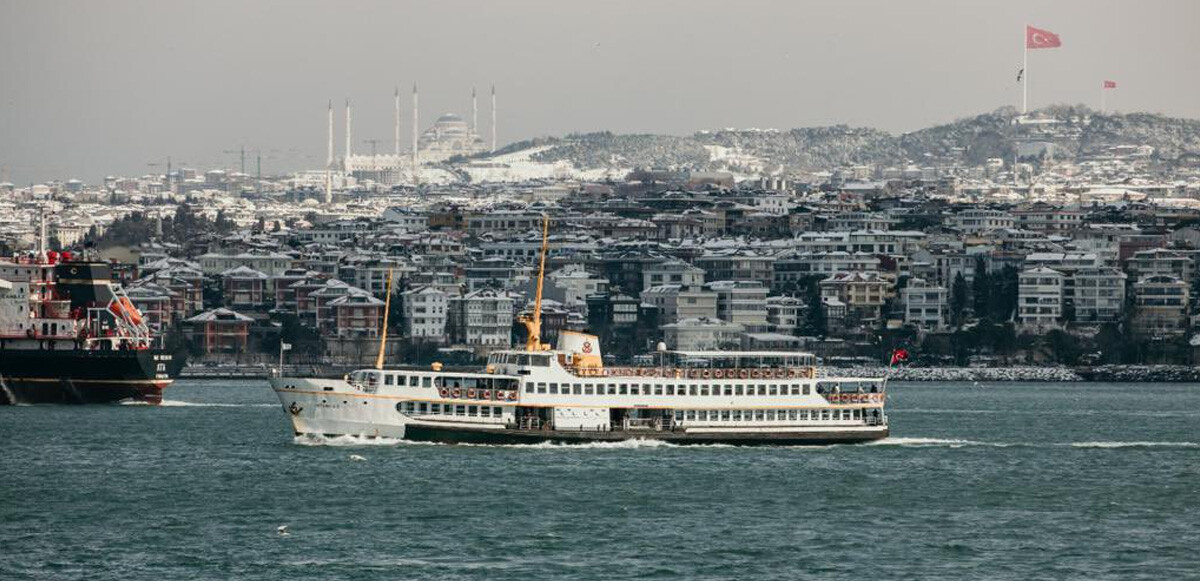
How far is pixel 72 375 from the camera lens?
72.4m

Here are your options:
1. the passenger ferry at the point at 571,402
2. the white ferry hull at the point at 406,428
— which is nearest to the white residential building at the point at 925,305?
the passenger ferry at the point at 571,402

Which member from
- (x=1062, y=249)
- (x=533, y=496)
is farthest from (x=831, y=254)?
(x=533, y=496)

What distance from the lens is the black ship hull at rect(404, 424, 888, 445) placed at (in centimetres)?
5262

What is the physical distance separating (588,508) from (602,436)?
31.3 feet

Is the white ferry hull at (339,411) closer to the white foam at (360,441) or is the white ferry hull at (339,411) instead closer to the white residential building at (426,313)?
the white foam at (360,441)

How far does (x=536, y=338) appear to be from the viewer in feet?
175

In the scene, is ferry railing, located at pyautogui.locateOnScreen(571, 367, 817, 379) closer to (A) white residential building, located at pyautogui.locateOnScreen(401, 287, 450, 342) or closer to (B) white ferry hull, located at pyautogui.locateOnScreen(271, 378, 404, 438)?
(B) white ferry hull, located at pyautogui.locateOnScreen(271, 378, 404, 438)

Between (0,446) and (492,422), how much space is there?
9954mm

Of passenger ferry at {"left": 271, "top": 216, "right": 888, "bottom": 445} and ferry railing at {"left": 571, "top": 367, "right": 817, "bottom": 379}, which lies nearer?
passenger ferry at {"left": 271, "top": 216, "right": 888, "bottom": 445}

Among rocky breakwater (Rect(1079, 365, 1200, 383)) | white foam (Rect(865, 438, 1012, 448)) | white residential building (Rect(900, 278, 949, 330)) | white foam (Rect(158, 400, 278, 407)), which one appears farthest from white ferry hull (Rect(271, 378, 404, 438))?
white residential building (Rect(900, 278, 949, 330))

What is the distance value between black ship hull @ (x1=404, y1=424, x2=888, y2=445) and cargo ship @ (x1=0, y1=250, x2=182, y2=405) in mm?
21679

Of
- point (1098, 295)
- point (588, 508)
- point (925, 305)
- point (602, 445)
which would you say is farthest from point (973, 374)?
point (588, 508)

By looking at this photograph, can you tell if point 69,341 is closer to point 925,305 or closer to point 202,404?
point 202,404

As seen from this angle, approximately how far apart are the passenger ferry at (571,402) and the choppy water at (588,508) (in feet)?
1.57
